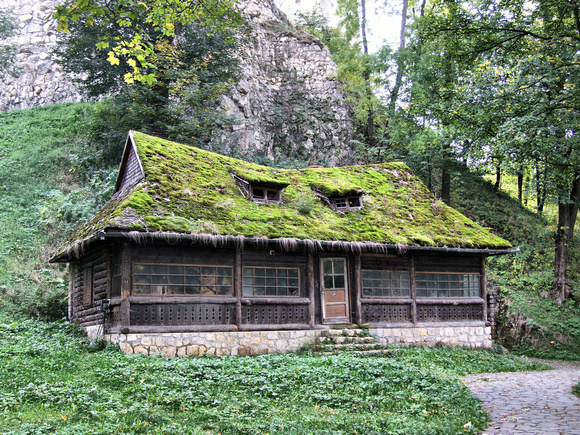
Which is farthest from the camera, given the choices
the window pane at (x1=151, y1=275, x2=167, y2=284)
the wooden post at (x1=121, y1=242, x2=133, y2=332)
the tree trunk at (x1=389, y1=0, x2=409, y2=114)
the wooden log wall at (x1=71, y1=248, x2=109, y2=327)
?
the tree trunk at (x1=389, y1=0, x2=409, y2=114)

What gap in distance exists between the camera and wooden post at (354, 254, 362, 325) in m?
15.3

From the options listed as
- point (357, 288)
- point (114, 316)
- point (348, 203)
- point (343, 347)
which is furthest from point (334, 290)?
point (114, 316)

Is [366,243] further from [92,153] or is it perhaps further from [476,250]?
[92,153]

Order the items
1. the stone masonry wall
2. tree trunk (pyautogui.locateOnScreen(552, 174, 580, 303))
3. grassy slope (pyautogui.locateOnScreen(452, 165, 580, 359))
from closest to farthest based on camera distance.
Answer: grassy slope (pyautogui.locateOnScreen(452, 165, 580, 359)) < tree trunk (pyautogui.locateOnScreen(552, 174, 580, 303)) < the stone masonry wall

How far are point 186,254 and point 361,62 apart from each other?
20425mm

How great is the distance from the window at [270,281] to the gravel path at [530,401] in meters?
5.23

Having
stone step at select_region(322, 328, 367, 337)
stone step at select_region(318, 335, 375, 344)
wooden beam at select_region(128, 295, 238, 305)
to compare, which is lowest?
stone step at select_region(318, 335, 375, 344)

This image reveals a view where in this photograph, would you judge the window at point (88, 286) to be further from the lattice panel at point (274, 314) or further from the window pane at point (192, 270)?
the lattice panel at point (274, 314)

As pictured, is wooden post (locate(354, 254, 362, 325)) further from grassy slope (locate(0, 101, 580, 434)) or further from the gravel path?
the gravel path

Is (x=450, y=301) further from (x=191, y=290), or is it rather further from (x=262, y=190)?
(x=191, y=290)

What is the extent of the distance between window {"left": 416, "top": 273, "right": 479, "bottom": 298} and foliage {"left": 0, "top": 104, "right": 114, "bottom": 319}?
12.1m

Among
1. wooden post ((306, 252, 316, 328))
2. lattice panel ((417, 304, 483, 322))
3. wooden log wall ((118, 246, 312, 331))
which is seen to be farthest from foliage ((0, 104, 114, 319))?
lattice panel ((417, 304, 483, 322))

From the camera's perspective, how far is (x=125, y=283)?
38.9 ft

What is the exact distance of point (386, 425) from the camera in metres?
6.87
